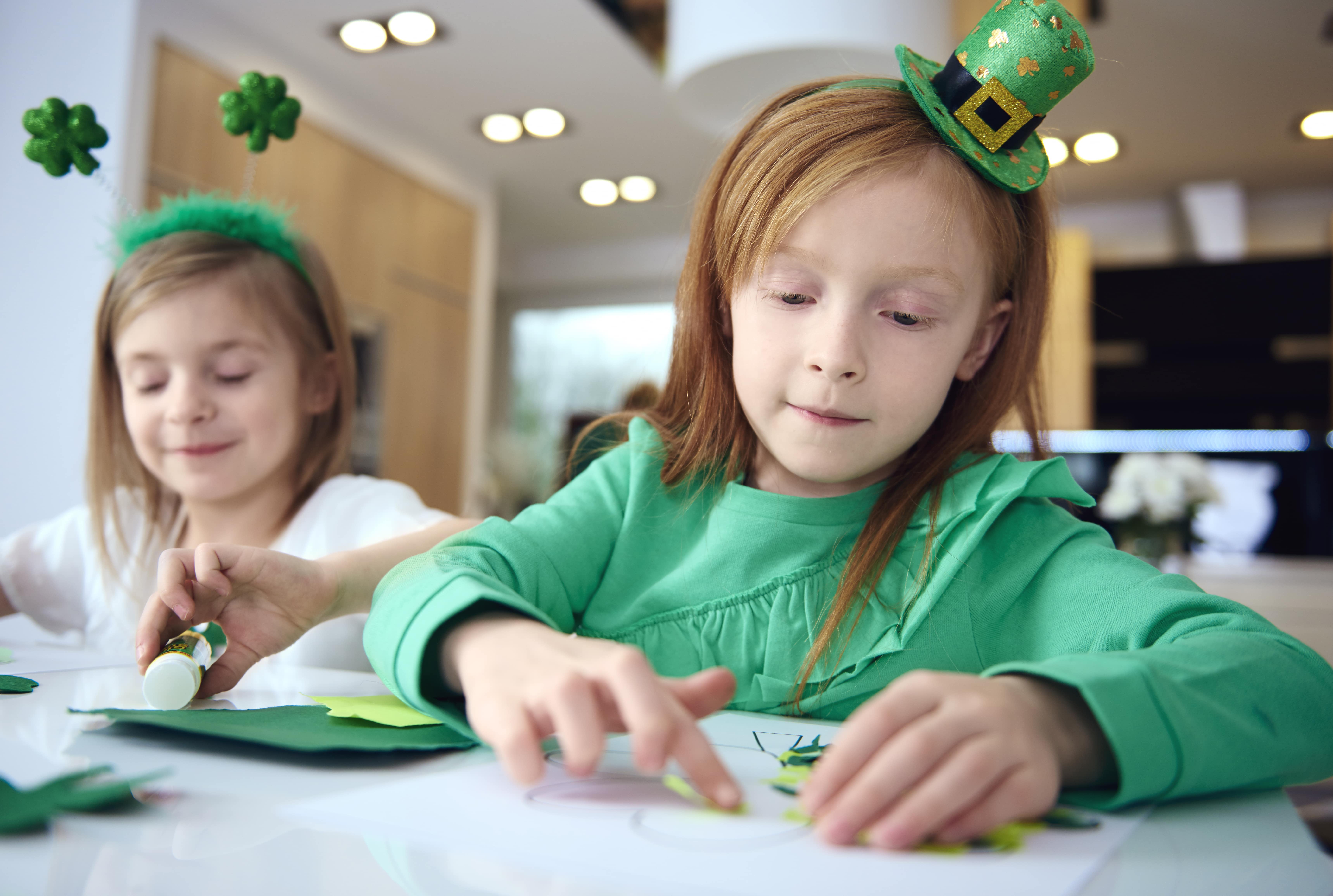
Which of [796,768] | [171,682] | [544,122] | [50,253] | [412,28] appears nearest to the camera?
[796,768]

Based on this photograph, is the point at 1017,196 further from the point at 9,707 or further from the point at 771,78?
the point at 771,78

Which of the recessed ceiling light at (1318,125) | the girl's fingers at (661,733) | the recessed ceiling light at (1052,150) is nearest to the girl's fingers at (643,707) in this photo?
the girl's fingers at (661,733)

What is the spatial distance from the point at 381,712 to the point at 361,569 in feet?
0.78

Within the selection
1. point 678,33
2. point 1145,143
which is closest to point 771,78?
point 678,33

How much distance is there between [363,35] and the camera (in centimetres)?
296

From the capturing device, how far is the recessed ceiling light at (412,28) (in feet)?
9.36

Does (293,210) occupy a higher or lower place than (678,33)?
lower

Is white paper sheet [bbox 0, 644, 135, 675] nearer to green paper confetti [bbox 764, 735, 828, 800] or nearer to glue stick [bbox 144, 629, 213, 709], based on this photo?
glue stick [bbox 144, 629, 213, 709]

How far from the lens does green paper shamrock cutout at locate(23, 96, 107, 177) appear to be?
3.18 feet

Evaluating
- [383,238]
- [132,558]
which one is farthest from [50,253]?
[132,558]

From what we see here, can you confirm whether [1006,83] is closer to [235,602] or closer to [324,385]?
[235,602]

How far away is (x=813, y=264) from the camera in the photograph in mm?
619

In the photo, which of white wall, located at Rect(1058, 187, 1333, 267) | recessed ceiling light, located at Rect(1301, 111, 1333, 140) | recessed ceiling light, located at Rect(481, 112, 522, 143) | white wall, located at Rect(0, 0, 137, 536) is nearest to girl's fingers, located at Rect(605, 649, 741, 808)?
white wall, located at Rect(0, 0, 137, 536)

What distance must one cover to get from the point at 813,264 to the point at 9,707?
0.53 meters
